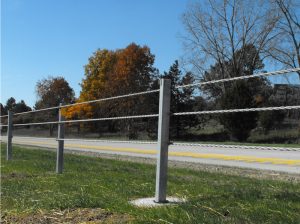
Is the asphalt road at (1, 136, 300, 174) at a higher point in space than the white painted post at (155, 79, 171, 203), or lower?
lower

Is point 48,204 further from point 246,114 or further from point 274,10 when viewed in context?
point 274,10

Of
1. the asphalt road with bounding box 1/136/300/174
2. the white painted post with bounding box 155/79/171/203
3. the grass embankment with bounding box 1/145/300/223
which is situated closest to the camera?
the grass embankment with bounding box 1/145/300/223

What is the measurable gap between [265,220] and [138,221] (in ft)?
3.73

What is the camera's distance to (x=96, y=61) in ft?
214

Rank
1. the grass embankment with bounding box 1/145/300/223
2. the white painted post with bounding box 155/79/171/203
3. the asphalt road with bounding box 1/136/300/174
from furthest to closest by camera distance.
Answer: the asphalt road with bounding box 1/136/300/174 → the white painted post with bounding box 155/79/171/203 → the grass embankment with bounding box 1/145/300/223

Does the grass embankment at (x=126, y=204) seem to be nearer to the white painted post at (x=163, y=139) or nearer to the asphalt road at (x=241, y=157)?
the white painted post at (x=163, y=139)

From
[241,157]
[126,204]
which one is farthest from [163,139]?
[241,157]

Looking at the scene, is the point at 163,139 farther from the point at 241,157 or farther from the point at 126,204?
the point at 241,157

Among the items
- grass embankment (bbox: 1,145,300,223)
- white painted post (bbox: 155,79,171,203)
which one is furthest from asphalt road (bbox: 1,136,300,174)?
white painted post (bbox: 155,79,171,203)

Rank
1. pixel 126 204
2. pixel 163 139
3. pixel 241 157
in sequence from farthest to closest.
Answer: pixel 241 157 < pixel 163 139 < pixel 126 204

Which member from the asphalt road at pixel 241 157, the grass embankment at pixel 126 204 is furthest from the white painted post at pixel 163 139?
the asphalt road at pixel 241 157

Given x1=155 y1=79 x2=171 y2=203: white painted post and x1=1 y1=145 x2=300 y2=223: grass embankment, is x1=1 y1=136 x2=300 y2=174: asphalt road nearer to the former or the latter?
x1=1 y1=145 x2=300 y2=223: grass embankment

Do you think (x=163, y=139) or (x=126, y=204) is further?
(x=163, y=139)

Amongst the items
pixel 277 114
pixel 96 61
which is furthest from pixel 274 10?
pixel 96 61
